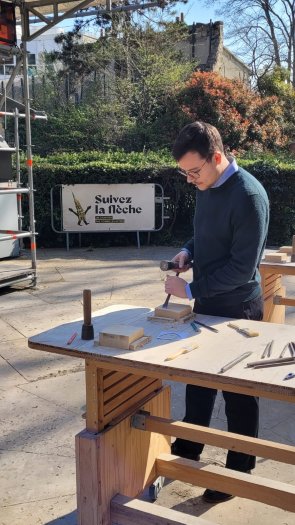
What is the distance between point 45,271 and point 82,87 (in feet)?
45.2

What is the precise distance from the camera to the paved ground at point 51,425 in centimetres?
274

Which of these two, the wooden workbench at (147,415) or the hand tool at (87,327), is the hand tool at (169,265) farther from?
the hand tool at (87,327)

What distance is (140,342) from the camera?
2193 mm

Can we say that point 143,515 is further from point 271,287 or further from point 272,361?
point 271,287

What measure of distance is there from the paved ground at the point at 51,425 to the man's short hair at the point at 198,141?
179cm

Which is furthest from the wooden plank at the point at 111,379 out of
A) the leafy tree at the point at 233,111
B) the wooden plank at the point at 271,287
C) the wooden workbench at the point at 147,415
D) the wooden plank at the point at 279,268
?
the leafy tree at the point at 233,111

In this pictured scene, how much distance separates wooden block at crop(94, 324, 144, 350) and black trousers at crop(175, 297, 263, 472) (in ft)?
2.14

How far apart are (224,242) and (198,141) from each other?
1.69 feet

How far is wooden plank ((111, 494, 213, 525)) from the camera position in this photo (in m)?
2.25

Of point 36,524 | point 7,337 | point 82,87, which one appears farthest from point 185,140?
point 82,87

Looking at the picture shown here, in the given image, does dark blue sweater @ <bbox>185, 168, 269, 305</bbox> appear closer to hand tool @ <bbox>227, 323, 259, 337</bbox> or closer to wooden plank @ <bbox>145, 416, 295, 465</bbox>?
hand tool @ <bbox>227, 323, 259, 337</bbox>

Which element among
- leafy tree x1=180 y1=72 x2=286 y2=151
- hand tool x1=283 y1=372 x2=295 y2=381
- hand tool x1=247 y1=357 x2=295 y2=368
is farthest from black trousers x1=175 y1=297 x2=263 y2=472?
leafy tree x1=180 y1=72 x2=286 y2=151

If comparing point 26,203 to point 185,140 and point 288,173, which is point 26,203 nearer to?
point 288,173

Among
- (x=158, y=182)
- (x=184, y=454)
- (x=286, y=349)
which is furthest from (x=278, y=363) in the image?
(x=158, y=182)
